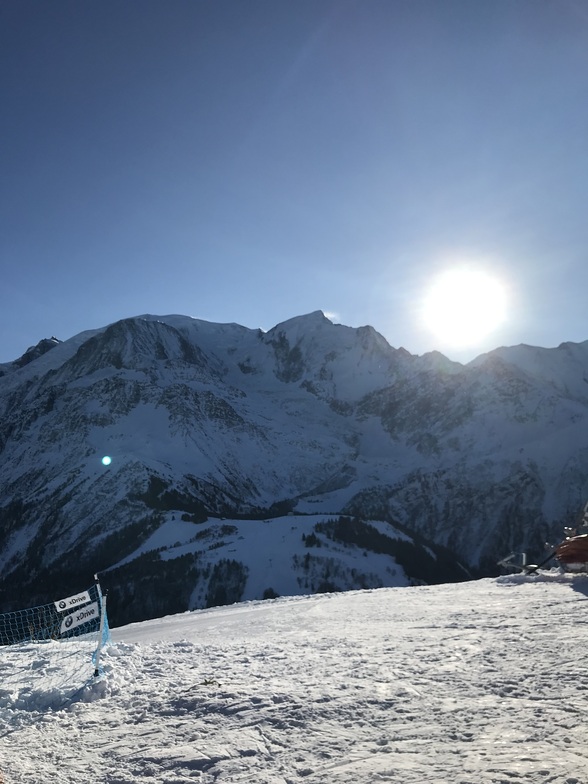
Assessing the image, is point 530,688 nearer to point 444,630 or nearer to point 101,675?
point 444,630

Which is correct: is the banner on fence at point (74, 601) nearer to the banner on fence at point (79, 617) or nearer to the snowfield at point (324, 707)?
the banner on fence at point (79, 617)

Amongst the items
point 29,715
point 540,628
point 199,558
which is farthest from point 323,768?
point 199,558

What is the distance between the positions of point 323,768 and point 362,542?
399ft

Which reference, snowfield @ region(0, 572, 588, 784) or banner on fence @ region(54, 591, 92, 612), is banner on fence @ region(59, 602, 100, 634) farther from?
snowfield @ region(0, 572, 588, 784)

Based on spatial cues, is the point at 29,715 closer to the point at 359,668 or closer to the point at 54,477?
the point at 359,668

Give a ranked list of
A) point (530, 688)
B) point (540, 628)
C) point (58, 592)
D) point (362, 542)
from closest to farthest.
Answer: point (530, 688)
point (540, 628)
point (362, 542)
point (58, 592)

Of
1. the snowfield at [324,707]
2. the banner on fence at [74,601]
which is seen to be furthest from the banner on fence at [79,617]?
the snowfield at [324,707]

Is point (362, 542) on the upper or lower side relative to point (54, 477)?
lower

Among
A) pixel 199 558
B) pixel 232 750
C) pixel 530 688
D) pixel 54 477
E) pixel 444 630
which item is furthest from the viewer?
pixel 54 477

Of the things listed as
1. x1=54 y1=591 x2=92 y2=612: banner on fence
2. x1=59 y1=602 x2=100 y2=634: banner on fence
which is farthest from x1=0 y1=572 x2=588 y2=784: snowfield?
x1=54 y1=591 x2=92 y2=612: banner on fence

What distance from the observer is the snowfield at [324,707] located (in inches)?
275

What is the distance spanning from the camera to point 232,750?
7828 millimetres

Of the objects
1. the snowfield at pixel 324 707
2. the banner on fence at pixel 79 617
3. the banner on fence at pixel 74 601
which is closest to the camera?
the snowfield at pixel 324 707

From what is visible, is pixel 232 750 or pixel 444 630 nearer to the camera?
pixel 232 750
